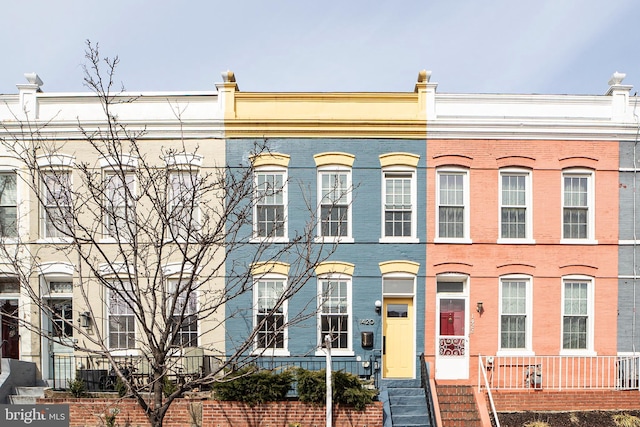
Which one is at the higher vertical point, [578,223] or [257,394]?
[578,223]

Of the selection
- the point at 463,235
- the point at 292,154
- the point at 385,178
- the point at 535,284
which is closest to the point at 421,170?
the point at 385,178

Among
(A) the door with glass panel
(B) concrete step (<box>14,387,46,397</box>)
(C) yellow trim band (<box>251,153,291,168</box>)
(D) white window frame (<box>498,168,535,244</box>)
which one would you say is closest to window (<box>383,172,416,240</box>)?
(A) the door with glass panel

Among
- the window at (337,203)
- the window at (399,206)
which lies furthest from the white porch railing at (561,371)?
the window at (337,203)

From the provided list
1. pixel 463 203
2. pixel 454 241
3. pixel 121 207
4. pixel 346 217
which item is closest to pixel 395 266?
pixel 454 241

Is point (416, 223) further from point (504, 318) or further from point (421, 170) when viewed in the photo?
point (504, 318)

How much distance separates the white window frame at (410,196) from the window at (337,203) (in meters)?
0.91

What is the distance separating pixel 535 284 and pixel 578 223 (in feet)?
6.75

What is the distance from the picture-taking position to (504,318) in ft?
39.5

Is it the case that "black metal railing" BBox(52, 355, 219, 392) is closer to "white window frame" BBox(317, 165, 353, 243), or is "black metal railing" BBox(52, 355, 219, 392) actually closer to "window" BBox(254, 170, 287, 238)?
"window" BBox(254, 170, 287, 238)

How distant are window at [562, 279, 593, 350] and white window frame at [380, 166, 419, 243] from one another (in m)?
4.28

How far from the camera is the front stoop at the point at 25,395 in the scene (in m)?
10.8

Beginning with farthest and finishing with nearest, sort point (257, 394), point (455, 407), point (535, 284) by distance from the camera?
point (535, 284), point (455, 407), point (257, 394)

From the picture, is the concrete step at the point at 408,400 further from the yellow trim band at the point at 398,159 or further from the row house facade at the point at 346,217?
the yellow trim band at the point at 398,159

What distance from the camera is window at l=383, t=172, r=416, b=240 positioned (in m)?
12.1
